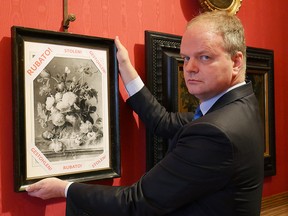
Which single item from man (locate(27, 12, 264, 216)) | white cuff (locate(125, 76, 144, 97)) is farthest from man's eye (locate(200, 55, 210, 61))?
white cuff (locate(125, 76, 144, 97))

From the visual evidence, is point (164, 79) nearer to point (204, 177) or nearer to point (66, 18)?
point (66, 18)

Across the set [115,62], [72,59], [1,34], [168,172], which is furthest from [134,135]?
[1,34]

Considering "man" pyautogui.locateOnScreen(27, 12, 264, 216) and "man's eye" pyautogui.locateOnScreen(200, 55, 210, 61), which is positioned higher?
"man's eye" pyautogui.locateOnScreen(200, 55, 210, 61)

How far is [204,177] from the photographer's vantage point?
1067 mm

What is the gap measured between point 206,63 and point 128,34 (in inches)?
19.5

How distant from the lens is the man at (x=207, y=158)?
107 centimetres

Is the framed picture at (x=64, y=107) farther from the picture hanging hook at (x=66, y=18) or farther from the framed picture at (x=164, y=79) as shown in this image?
the framed picture at (x=164, y=79)

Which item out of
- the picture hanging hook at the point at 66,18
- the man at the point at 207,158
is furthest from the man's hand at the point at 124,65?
the man at the point at 207,158

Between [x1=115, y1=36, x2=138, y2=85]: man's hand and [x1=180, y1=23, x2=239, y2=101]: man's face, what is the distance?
326 millimetres

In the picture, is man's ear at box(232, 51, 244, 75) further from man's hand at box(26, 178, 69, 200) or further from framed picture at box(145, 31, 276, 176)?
man's hand at box(26, 178, 69, 200)

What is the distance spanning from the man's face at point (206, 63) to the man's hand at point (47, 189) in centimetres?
57

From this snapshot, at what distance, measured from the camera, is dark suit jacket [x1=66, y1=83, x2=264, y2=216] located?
1062mm

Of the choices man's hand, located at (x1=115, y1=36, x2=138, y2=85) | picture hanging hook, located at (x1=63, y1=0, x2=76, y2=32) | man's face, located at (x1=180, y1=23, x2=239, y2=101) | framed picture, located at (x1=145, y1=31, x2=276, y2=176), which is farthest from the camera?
framed picture, located at (x1=145, y1=31, x2=276, y2=176)

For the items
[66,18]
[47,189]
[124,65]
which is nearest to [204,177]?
[47,189]
